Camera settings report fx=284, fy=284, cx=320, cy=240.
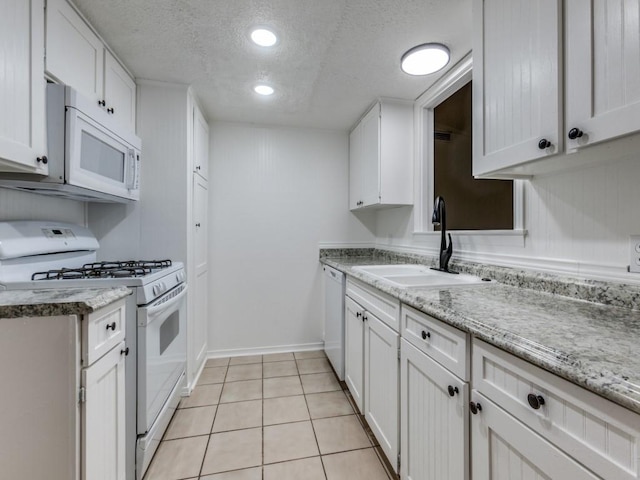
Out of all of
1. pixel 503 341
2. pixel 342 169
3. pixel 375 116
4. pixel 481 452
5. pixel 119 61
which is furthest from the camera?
pixel 342 169

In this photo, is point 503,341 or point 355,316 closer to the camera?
point 503,341

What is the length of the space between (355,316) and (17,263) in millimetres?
1751

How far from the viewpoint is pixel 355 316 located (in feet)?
6.11

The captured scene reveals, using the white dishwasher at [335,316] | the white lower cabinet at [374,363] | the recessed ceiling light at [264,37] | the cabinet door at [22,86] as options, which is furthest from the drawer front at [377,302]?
the cabinet door at [22,86]

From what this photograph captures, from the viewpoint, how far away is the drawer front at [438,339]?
88 cm

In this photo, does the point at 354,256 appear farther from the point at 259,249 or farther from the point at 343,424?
the point at 343,424

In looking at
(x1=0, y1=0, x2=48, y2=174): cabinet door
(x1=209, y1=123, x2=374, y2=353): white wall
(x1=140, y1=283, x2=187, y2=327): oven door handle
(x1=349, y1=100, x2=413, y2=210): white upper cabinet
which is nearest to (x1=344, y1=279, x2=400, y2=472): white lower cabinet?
(x1=349, y1=100, x2=413, y2=210): white upper cabinet

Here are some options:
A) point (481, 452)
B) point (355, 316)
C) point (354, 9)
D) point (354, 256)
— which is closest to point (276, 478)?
point (355, 316)

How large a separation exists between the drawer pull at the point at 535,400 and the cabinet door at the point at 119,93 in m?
2.27

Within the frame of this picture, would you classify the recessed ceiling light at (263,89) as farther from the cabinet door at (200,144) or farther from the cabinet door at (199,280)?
the cabinet door at (199,280)

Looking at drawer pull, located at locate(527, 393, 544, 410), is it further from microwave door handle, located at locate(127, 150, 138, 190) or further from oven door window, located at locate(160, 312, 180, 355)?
microwave door handle, located at locate(127, 150, 138, 190)

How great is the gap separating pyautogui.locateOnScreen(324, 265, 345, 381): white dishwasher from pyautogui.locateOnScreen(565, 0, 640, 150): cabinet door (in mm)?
1542

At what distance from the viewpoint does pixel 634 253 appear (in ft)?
3.15

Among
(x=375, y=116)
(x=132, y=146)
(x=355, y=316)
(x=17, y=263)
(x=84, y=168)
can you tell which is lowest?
(x=355, y=316)
